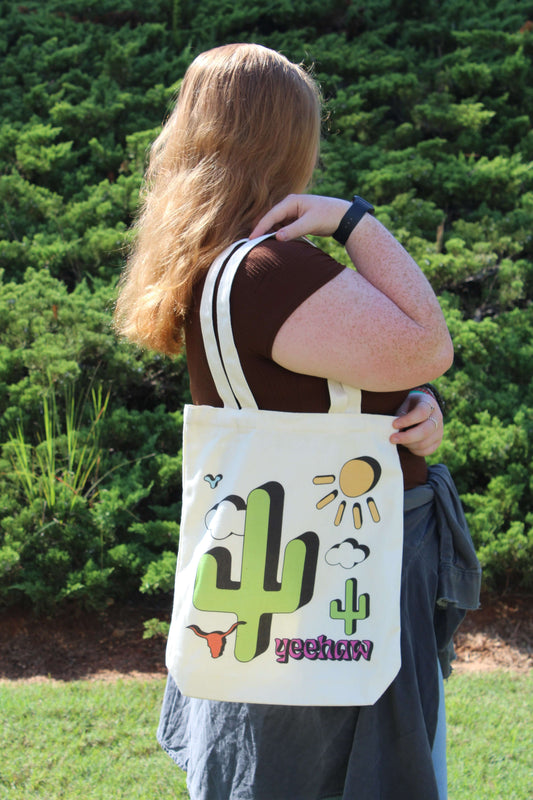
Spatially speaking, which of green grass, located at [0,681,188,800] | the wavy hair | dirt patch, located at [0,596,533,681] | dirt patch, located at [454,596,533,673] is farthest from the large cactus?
dirt patch, located at [454,596,533,673]

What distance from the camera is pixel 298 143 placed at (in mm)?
1528

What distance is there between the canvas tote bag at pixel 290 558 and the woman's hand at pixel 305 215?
0.07 meters

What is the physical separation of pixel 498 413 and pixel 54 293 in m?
2.57

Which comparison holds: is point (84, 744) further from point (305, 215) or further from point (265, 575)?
point (305, 215)

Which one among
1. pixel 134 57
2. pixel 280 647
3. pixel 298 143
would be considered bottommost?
pixel 134 57

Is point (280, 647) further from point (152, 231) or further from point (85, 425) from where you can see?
point (85, 425)

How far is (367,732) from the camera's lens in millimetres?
1454

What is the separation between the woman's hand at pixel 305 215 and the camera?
1438 millimetres

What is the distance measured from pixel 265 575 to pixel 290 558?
0.18 feet

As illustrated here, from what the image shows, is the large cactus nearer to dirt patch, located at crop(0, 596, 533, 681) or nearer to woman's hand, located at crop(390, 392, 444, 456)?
woman's hand, located at crop(390, 392, 444, 456)

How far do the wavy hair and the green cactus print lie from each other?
63 cm

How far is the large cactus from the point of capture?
141 centimetres

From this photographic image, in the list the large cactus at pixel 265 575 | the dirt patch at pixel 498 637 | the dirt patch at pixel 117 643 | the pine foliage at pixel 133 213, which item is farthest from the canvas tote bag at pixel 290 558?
the dirt patch at pixel 498 637

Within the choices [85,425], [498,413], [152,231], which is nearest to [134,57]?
[85,425]
